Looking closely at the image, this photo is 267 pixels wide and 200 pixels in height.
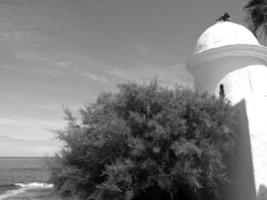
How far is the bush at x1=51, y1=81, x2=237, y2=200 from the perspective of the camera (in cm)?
910

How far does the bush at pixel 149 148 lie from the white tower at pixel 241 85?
0.55 meters

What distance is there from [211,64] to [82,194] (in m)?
7.63

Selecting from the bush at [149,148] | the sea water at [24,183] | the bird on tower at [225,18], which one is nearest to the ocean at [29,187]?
the sea water at [24,183]

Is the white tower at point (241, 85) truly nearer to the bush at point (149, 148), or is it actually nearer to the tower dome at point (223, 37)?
the tower dome at point (223, 37)

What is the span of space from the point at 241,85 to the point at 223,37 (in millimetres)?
2452

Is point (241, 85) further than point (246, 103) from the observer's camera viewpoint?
Yes

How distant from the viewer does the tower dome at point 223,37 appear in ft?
41.3

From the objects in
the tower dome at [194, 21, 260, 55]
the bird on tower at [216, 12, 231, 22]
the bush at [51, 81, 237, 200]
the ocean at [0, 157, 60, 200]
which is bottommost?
the ocean at [0, 157, 60, 200]

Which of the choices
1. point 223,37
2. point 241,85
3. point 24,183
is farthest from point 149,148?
point 24,183

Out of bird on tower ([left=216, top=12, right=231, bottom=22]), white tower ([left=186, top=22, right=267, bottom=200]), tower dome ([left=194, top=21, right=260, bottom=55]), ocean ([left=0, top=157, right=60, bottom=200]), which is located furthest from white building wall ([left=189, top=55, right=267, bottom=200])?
ocean ([left=0, top=157, right=60, bottom=200])

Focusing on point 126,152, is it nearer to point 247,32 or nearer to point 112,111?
point 112,111

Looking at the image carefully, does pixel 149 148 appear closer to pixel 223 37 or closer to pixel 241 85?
pixel 241 85

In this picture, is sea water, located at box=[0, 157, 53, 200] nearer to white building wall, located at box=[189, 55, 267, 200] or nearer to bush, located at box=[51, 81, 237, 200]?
bush, located at box=[51, 81, 237, 200]

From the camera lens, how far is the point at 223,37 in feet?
41.7
